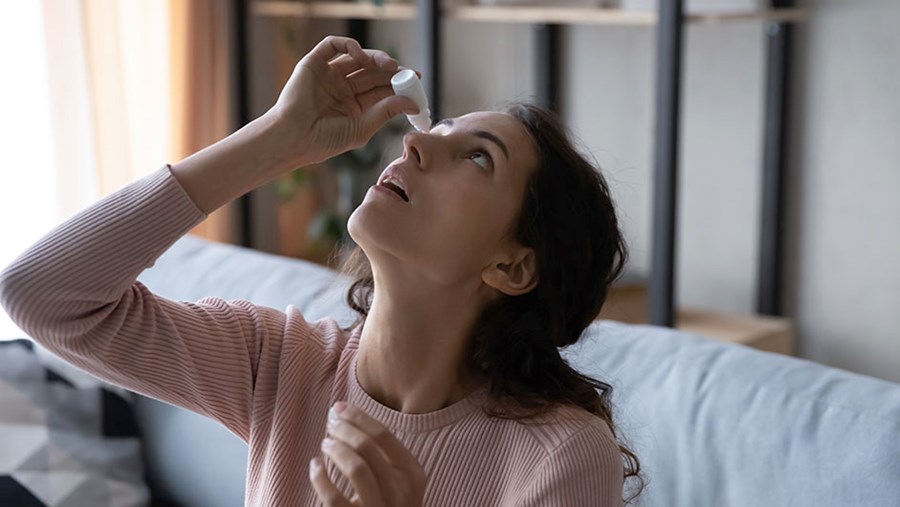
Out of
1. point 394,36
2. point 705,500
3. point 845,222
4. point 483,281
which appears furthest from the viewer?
point 394,36

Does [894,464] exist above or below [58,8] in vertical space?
below

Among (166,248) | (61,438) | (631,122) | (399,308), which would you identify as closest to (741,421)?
(399,308)

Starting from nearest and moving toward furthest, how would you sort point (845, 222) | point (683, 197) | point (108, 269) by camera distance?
1. point (108, 269)
2. point (845, 222)
3. point (683, 197)

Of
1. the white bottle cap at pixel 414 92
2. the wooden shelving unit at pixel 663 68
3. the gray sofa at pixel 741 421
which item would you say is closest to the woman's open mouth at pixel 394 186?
the white bottle cap at pixel 414 92

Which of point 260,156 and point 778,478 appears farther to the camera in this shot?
point 778,478

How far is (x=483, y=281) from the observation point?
1260mm

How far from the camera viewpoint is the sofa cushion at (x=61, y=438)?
6.50ft

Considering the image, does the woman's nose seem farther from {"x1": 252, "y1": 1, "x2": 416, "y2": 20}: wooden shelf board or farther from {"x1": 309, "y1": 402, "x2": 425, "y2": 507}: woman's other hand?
{"x1": 252, "y1": 1, "x2": 416, "y2": 20}: wooden shelf board

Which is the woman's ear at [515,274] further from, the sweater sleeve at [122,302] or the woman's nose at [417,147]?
the sweater sleeve at [122,302]

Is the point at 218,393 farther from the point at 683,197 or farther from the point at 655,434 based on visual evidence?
the point at 683,197

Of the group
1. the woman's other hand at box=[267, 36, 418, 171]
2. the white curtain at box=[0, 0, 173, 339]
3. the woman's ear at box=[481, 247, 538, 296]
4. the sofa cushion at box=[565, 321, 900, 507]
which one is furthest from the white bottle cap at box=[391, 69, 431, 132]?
the white curtain at box=[0, 0, 173, 339]

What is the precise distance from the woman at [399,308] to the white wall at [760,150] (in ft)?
4.65

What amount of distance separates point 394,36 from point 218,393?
2301mm

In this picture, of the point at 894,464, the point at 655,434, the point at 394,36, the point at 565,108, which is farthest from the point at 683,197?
the point at 894,464
